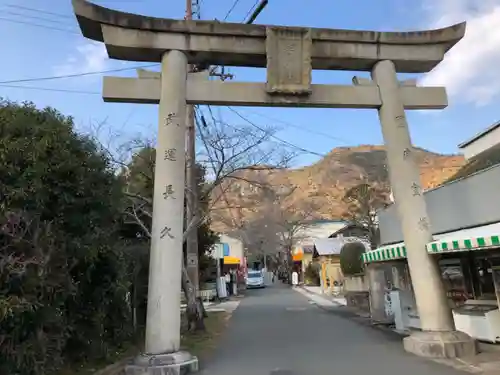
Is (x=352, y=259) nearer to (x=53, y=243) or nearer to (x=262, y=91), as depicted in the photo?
(x=262, y=91)

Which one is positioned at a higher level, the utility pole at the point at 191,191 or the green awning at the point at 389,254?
the utility pole at the point at 191,191

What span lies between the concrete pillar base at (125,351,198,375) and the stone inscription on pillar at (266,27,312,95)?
20.4 ft

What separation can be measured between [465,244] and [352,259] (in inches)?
685

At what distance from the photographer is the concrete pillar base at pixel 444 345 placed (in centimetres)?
928

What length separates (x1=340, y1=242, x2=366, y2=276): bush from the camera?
25.5m

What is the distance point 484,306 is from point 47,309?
10.7 metres

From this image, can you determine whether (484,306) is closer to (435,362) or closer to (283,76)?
(435,362)

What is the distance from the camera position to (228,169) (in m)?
16.1

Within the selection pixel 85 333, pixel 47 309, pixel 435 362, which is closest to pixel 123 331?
pixel 85 333

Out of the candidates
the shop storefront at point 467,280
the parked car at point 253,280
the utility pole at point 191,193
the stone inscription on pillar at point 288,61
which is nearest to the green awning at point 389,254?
the shop storefront at point 467,280

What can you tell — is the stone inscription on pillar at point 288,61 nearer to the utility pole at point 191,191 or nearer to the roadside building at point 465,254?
the utility pole at point 191,191

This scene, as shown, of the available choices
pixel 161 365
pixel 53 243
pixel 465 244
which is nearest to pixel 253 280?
pixel 161 365

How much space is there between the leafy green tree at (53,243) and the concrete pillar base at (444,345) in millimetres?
6591

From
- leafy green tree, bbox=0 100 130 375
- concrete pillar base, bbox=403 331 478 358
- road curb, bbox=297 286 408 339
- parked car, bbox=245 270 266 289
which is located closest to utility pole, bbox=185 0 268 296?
leafy green tree, bbox=0 100 130 375
